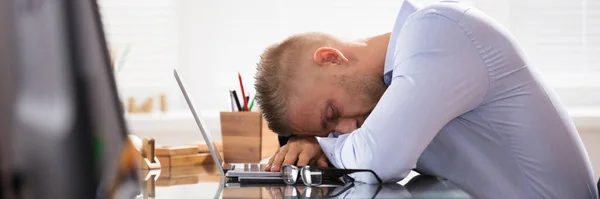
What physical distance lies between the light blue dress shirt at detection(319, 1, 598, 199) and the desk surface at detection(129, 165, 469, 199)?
4.6 inches

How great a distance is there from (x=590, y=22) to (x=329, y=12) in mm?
1070

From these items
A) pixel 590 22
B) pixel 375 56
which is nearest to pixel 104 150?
pixel 375 56

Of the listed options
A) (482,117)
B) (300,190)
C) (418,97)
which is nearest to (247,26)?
(482,117)

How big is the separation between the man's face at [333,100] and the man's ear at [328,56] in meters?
0.01

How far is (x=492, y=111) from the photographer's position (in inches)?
46.7

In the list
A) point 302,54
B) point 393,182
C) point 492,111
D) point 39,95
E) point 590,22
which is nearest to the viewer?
point 39,95

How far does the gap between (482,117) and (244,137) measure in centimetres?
71

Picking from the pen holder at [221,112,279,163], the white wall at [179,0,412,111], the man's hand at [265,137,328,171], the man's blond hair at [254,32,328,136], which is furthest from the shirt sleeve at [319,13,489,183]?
the white wall at [179,0,412,111]

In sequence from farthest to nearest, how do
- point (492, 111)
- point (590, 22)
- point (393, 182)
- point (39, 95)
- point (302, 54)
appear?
point (590, 22)
point (302, 54)
point (492, 111)
point (393, 182)
point (39, 95)

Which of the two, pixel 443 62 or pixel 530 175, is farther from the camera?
pixel 530 175

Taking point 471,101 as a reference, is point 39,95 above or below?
above

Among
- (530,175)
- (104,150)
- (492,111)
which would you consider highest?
(104,150)

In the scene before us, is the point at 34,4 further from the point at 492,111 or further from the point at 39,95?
the point at 492,111

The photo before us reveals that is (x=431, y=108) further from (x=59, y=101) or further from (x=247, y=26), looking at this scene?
(x=247, y=26)
